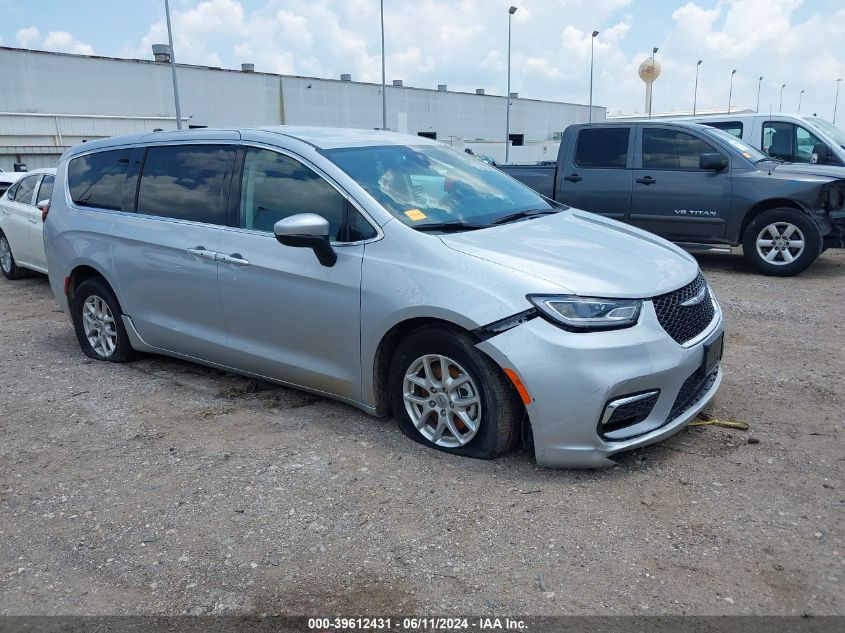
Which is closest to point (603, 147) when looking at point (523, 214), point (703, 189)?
point (703, 189)

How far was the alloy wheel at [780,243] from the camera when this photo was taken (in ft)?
28.2

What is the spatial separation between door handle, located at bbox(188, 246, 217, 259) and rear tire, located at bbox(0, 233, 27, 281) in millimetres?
6397

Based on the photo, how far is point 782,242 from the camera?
8.64 m

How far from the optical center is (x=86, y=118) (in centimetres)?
3553

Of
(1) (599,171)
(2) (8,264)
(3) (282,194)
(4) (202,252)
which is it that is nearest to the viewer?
(3) (282,194)

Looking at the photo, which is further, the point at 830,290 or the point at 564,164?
the point at 564,164

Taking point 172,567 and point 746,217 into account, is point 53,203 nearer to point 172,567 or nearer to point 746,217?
point 172,567

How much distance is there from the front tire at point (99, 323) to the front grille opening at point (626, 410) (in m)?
Answer: 3.82

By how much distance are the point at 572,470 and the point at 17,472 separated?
9.75 feet

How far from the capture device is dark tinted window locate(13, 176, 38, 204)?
946cm

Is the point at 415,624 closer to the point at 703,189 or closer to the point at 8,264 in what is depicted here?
the point at 703,189

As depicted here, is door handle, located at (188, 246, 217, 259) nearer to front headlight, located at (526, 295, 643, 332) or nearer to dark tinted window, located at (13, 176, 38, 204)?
front headlight, located at (526, 295, 643, 332)

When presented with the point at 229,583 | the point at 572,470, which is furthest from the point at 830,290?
the point at 229,583

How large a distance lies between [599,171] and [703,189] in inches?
53.7
